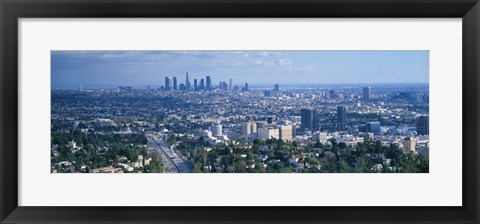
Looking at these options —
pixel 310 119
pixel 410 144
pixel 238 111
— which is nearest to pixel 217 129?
pixel 238 111

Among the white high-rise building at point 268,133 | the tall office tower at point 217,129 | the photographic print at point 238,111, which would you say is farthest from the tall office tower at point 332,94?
the tall office tower at point 217,129

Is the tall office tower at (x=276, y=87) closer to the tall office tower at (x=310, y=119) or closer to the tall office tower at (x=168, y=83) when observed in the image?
the tall office tower at (x=310, y=119)

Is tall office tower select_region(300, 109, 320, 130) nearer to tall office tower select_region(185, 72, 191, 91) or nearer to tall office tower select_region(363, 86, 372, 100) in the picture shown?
tall office tower select_region(363, 86, 372, 100)
